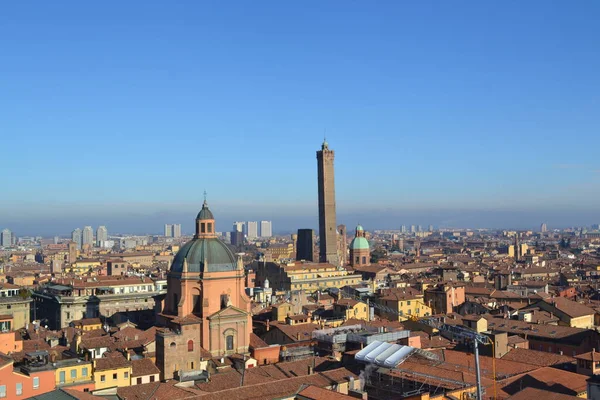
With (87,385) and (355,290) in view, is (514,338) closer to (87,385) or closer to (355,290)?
(87,385)

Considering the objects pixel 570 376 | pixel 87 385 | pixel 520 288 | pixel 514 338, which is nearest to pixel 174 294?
pixel 87 385

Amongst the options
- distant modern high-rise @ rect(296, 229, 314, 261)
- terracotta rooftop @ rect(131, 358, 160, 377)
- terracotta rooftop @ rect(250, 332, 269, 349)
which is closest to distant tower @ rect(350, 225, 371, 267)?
distant modern high-rise @ rect(296, 229, 314, 261)

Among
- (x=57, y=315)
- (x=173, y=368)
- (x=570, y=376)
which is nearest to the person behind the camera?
(x=570, y=376)

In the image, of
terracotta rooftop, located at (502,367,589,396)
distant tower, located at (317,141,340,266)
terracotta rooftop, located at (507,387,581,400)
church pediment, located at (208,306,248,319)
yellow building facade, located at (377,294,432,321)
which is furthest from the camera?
distant tower, located at (317,141,340,266)

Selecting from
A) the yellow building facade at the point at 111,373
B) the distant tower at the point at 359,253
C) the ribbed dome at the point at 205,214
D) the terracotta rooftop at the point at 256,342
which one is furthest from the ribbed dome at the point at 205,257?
the distant tower at the point at 359,253

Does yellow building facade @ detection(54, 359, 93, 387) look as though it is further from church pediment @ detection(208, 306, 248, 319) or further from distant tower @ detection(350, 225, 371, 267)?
distant tower @ detection(350, 225, 371, 267)

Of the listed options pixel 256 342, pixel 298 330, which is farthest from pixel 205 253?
pixel 298 330
